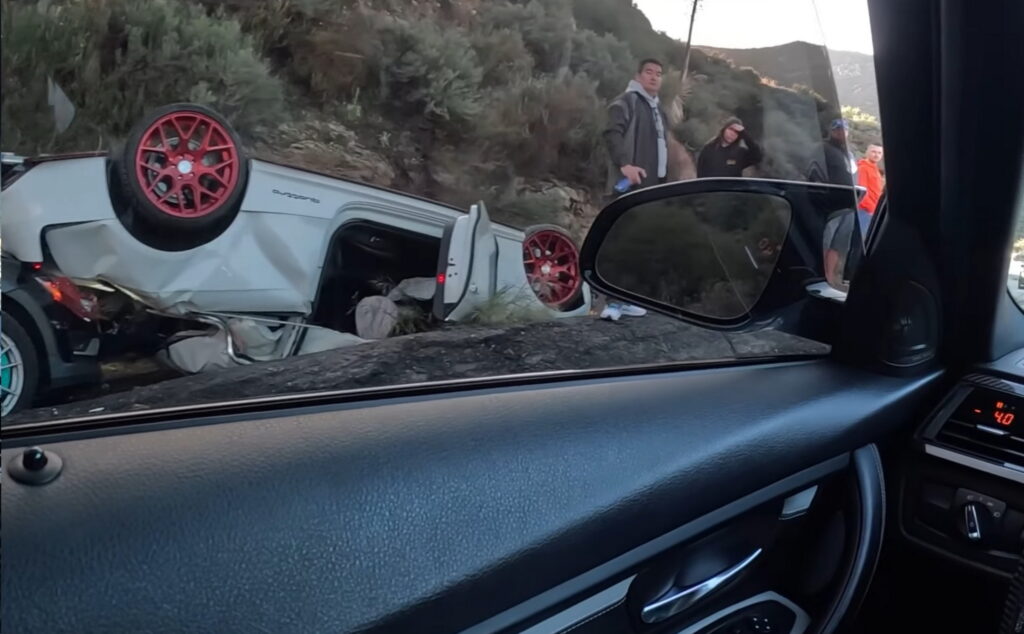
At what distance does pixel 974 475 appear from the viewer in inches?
96.7

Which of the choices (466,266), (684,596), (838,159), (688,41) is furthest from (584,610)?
(688,41)

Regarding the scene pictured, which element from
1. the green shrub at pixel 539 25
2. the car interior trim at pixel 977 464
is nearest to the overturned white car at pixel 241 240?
the green shrub at pixel 539 25

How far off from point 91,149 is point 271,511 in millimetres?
841

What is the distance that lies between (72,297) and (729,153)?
1.90 m

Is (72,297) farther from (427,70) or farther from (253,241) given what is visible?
(427,70)

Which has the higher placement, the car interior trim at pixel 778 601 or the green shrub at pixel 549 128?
the green shrub at pixel 549 128

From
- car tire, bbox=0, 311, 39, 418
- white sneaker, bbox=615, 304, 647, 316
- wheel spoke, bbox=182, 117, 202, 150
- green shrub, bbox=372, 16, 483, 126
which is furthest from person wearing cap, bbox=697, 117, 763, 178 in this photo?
car tire, bbox=0, 311, 39, 418

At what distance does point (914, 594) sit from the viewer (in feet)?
8.64

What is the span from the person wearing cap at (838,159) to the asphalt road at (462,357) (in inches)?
19.4

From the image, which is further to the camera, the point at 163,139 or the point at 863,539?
the point at 863,539

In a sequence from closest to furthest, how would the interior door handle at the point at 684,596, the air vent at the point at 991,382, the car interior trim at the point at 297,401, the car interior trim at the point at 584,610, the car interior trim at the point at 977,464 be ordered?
the car interior trim at the point at 297,401
the car interior trim at the point at 584,610
the interior door handle at the point at 684,596
the car interior trim at the point at 977,464
the air vent at the point at 991,382

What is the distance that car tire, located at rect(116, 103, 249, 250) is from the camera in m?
1.87

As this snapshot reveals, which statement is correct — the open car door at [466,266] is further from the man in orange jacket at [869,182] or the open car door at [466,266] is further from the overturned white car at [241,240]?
the man in orange jacket at [869,182]

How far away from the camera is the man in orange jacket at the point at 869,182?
2.51 m
